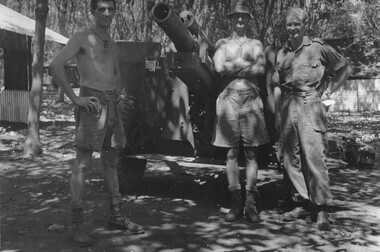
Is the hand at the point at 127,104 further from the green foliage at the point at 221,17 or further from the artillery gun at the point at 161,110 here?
the green foliage at the point at 221,17

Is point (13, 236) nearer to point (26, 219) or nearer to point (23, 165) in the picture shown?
point (26, 219)

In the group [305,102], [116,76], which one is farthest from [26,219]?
[305,102]

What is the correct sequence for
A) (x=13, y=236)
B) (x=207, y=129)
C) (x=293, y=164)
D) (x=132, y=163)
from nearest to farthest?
(x=13, y=236) < (x=293, y=164) < (x=207, y=129) < (x=132, y=163)

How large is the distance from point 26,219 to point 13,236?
60cm

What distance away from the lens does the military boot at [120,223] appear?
4.92m

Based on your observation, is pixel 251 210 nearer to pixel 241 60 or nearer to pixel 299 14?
pixel 241 60

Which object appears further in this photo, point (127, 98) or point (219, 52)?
point (127, 98)

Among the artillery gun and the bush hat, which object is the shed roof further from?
the bush hat

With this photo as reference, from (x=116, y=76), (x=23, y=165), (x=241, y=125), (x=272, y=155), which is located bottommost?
(x=23, y=165)

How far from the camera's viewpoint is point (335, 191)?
23.6 ft

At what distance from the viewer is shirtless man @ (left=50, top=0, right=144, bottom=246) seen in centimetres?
452

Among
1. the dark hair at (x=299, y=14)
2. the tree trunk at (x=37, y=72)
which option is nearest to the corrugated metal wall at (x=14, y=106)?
the tree trunk at (x=37, y=72)

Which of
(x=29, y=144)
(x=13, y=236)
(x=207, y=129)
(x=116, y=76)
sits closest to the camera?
(x=13, y=236)

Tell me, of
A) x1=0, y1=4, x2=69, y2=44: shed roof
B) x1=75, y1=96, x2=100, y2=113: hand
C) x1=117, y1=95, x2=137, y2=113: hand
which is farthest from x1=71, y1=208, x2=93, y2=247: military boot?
x1=0, y1=4, x2=69, y2=44: shed roof
